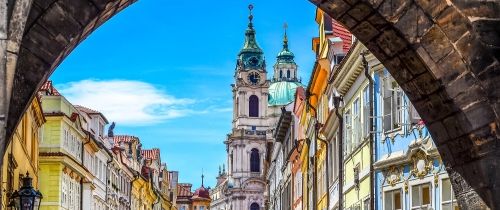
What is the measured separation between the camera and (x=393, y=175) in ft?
75.0

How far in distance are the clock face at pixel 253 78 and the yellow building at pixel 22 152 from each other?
134 metres

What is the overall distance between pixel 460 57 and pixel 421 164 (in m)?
14.3

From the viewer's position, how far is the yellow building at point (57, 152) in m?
43.0

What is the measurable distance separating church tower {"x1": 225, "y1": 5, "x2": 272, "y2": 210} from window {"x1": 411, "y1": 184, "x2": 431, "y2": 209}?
141 metres

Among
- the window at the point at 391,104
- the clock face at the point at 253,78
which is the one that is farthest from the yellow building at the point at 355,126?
the clock face at the point at 253,78

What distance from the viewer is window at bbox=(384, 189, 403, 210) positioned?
2262 cm

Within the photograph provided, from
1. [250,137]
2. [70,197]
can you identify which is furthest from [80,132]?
[250,137]

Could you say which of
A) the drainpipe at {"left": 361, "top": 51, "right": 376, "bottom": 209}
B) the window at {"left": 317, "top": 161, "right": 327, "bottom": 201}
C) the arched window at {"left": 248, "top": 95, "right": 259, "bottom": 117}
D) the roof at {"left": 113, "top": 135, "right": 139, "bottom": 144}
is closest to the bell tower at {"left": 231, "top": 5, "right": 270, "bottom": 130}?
the arched window at {"left": 248, "top": 95, "right": 259, "bottom": 117}

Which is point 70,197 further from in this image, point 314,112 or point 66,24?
point 66,24

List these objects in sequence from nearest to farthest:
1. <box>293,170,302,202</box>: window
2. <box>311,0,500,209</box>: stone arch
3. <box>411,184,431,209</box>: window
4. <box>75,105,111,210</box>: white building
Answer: <box>311,0,500,209</box>: stone arch
<box>411,184,431,209</box>: window
<box>293,170,302,202</box>: window
<box>75,105,111,210</box>: white building

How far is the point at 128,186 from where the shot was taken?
70500mm

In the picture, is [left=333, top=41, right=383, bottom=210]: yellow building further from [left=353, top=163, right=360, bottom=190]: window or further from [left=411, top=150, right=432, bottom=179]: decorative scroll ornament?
[left=411, top=150, right=432, bottom=179]: decorative scroll ornament

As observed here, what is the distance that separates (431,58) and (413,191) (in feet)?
48.7

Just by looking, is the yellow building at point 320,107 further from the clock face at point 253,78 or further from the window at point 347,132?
the clock face at point 253,78
